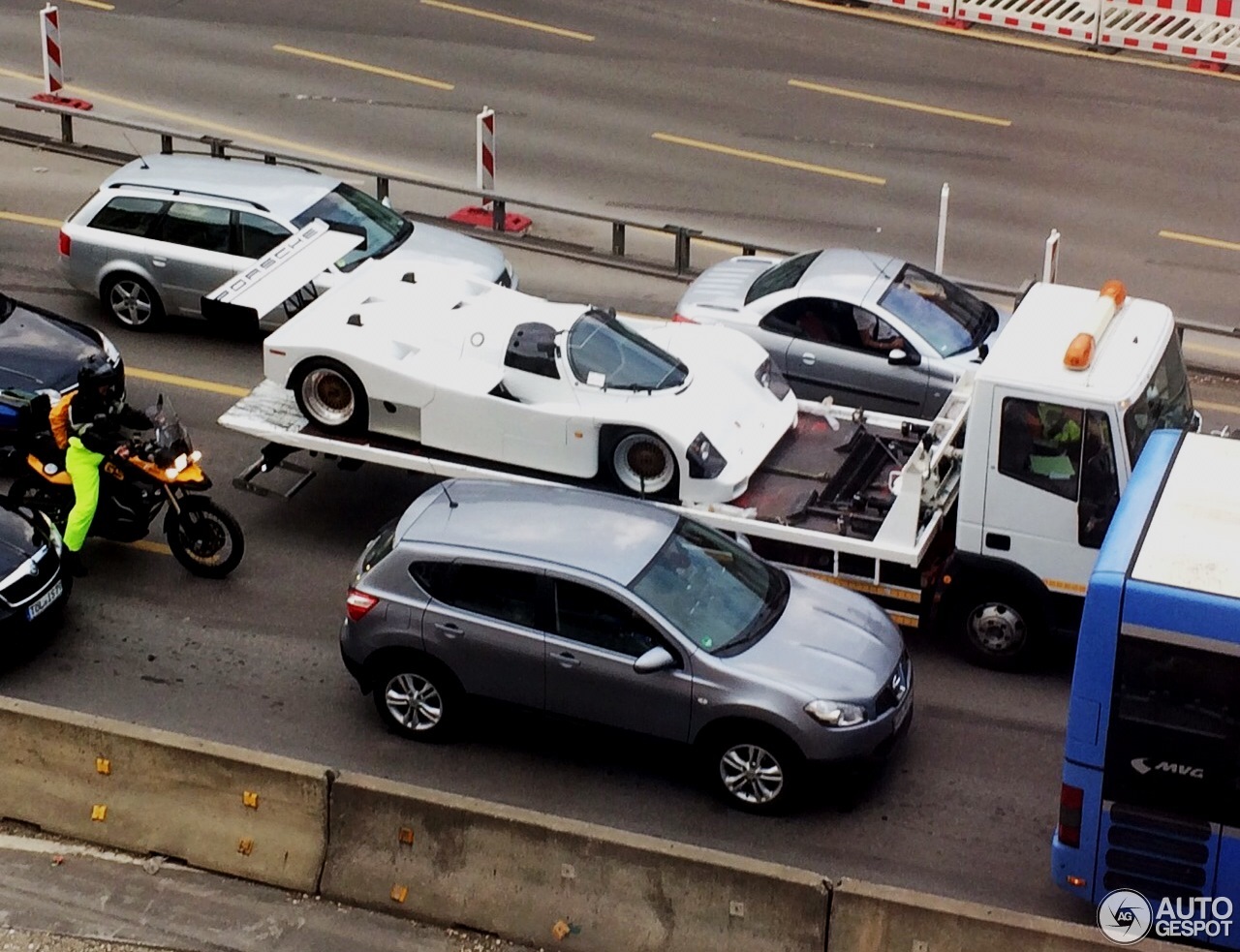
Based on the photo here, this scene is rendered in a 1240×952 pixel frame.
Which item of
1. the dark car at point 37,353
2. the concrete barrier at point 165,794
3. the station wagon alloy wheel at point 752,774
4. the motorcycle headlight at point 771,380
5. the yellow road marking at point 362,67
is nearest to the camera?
the concrete barrier at point 165,794

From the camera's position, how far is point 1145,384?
449 inches

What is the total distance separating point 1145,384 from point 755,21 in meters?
16.9

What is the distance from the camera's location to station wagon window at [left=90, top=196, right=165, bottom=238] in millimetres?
16766

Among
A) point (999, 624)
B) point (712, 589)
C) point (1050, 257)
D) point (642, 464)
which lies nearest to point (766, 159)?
point (1050, 257)

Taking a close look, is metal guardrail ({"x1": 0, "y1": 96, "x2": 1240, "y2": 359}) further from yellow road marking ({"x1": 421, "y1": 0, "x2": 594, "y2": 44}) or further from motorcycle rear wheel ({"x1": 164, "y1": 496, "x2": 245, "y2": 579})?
motorcycle rear wheel ({"x1": 164, "y1": 496, "x2": 245, "y2": 579})

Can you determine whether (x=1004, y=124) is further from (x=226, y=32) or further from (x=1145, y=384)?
(x=1145, y=384)

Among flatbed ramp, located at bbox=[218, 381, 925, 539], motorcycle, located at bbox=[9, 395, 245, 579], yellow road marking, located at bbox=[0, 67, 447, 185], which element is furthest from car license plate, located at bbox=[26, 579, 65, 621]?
yellow road marking, located at bbox=[0, 67, 447, 185]

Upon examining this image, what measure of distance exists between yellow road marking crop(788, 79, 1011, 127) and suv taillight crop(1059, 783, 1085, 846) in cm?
1575

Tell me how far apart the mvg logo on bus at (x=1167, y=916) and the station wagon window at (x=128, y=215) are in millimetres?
11115

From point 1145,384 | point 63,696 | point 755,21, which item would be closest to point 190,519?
point 63,696

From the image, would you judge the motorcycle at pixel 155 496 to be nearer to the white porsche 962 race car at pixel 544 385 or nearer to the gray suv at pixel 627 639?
the white porsche 962 race car at pixel 544 385

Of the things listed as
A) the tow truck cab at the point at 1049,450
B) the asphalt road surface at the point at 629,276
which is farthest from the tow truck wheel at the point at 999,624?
the asphalt road surface at the point at 629,276

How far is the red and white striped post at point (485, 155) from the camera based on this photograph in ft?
64.2

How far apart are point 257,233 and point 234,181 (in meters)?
0.83
